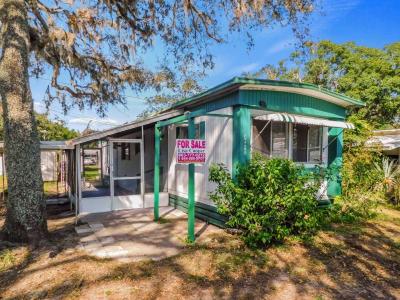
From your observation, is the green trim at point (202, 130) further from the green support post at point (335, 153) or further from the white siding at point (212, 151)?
the green support post at point (335, 153)

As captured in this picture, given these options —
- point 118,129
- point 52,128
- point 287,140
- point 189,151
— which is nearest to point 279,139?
point 287,140

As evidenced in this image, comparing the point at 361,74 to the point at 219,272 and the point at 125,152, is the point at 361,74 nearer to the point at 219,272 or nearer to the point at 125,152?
the point at 125,152

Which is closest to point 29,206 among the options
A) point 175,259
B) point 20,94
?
point 20,94

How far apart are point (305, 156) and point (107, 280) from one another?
21.6 feet

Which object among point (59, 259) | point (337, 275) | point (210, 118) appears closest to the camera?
point (337, 275)

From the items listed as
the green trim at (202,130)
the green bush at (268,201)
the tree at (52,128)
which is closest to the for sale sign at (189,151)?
the green bush at (268,201)

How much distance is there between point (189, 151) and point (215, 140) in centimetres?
193

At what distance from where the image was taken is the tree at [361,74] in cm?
1953

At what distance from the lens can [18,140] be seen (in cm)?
573

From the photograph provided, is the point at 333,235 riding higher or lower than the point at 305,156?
lower

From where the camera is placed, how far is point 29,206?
19.0ft

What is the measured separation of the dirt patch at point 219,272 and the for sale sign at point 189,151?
189cm

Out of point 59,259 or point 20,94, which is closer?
point 59,259

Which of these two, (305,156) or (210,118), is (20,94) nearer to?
(210,118)
